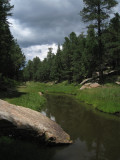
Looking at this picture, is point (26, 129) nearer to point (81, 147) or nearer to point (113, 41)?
point (81, 147)

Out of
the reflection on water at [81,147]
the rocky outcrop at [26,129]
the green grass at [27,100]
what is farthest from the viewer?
the green grass at [27,100]

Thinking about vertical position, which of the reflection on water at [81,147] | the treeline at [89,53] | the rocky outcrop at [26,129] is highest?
the treeline at [89,53]

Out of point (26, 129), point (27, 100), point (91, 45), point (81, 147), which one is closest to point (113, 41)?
point (91, 45)

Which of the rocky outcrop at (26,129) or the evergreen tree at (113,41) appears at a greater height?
the evergreen tree at (113,41)

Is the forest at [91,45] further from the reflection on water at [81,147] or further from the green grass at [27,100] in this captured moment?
the reflection on water at [81,147]

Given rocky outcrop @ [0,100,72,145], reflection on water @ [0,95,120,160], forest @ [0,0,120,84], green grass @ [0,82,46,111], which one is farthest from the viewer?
forest @ [0,0,120,84]

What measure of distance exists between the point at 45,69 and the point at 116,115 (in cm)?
8164

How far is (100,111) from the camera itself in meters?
12.3

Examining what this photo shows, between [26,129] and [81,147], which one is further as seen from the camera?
[81,147]

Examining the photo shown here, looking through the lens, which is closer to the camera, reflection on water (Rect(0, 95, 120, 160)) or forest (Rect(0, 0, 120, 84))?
reflection on water (Rect(0, 95, 120, 160))

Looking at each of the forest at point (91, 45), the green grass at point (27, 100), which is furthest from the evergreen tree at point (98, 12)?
the green grass at point (27, 100)

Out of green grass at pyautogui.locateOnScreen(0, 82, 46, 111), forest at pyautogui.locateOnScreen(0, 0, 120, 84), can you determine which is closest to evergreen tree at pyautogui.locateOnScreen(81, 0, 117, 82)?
forest at pyautogui.locateOnScreen(0, 0, 120, 84)

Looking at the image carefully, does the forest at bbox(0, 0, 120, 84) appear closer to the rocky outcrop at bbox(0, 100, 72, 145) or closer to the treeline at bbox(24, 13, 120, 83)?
the treeline at bbox(24, 13, 120, 83)

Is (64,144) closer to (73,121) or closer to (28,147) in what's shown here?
(28,147)
